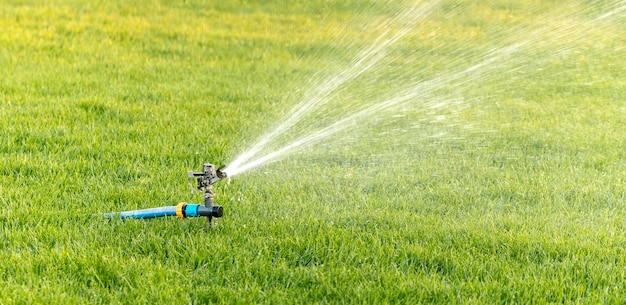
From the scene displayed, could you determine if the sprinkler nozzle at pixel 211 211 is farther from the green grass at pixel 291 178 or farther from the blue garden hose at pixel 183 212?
the green grass at pixel 291 178

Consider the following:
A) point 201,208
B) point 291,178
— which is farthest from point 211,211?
point 291,178

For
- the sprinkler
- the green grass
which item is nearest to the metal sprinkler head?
the sprinkler

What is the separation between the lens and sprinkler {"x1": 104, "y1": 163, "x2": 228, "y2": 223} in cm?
357

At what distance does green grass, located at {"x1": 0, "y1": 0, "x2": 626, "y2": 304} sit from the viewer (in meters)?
3.25

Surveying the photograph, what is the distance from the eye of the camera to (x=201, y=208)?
141 inches

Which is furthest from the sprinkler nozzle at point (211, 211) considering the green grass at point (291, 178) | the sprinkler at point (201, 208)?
the green grass at point (291, 178)

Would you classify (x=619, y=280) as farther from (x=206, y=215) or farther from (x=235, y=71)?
(x=235, y=71)

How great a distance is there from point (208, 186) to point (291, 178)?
109 centimetres

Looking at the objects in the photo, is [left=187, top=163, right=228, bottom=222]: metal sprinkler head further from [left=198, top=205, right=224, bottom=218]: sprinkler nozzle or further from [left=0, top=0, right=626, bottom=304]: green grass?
[left=0, top=0, right=626, bottom=304]: green grass

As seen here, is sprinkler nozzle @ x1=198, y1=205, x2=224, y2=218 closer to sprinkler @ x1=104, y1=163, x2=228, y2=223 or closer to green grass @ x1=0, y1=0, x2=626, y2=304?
sprinkler @ x1=104, y1=163, x2=228, y2=223

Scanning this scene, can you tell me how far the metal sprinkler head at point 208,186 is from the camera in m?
3.56

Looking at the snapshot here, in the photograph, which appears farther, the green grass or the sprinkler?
the sprinkler

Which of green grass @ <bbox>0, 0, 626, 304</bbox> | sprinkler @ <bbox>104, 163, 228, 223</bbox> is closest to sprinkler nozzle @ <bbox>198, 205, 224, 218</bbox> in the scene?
sprinkler @ <bbox>104, 163, 228, 223</bbox>

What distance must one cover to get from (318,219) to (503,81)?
4.30 metres
